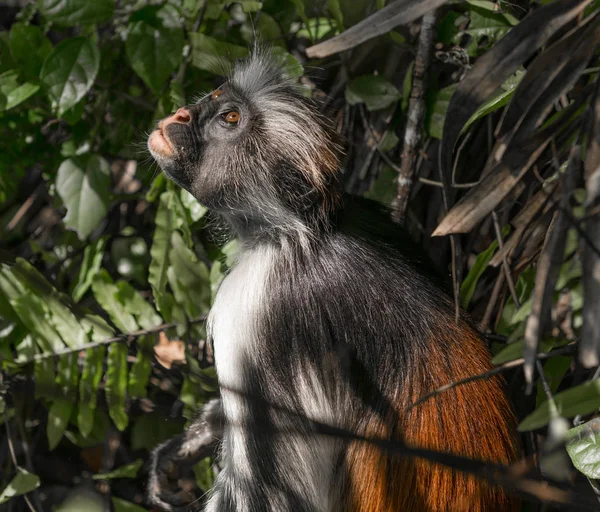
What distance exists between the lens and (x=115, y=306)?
336cm

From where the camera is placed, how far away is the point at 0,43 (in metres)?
3.57

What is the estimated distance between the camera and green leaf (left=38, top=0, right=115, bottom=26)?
3.10m

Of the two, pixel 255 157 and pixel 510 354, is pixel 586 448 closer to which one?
pixel 510 354

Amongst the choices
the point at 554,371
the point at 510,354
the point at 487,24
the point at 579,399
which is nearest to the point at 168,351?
the point at 554,371

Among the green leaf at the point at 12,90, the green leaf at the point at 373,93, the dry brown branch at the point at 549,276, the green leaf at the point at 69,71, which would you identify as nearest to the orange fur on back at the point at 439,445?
the dry brown branch at the point at 549,276

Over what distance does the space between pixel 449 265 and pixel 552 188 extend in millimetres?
1573

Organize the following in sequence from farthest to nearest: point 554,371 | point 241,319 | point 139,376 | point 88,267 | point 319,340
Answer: point 88,267 < point 139,376 < point 554,371 < point 241,319 < point 319,340

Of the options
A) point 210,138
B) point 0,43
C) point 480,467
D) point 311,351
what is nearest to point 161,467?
point 311,351

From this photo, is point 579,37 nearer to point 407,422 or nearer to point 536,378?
point 407,422

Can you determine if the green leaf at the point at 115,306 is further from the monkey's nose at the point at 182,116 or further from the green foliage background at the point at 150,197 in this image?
the monkey's nose at the point at 182,116

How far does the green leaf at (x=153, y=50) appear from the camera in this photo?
3.17 m

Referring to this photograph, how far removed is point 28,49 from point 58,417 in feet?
5.59

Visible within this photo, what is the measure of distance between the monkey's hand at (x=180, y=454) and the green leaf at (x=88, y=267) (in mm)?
851

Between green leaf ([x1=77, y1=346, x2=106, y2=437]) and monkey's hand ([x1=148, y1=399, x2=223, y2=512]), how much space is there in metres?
0.33
